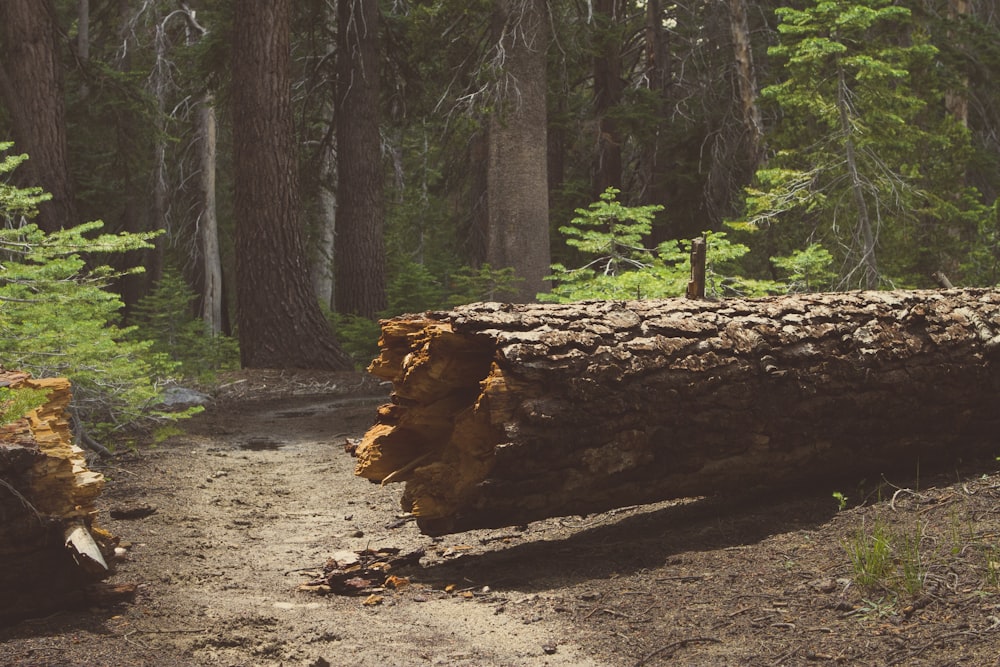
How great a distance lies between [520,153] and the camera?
1293 centimetres

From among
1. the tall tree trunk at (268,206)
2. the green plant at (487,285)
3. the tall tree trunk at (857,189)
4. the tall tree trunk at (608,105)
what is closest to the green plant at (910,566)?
the tall tree trunk at (857,189)

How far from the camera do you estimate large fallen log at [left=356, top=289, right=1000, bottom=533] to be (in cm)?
489

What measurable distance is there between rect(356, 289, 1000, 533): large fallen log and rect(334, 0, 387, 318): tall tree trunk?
10.5 meters

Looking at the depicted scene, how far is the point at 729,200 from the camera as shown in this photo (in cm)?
1788

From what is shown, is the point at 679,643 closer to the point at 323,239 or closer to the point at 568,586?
the point at 568,586

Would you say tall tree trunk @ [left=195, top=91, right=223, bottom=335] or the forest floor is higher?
tall tree trunk @ [left=195, top=91, right=223, bottom=335]

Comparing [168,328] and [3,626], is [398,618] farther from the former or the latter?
[168,328]

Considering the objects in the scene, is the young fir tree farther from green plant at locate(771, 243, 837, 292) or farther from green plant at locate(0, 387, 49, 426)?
green plant at locate(0, 387, 49, 426)

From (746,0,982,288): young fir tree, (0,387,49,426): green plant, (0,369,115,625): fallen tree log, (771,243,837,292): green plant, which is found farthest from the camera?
(746,0,982,288): young fir tree

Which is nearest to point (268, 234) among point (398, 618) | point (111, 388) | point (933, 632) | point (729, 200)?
point (111, 388)

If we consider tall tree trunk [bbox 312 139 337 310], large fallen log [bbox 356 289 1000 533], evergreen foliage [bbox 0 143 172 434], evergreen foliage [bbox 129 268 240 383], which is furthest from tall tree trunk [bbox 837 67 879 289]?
tall tree trunk [bbox 312 139 337 310]

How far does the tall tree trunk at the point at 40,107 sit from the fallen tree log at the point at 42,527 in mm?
9088

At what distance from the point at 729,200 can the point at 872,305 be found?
1229 centimetres

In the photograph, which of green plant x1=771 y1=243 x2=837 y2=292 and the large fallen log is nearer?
the large fallen log
